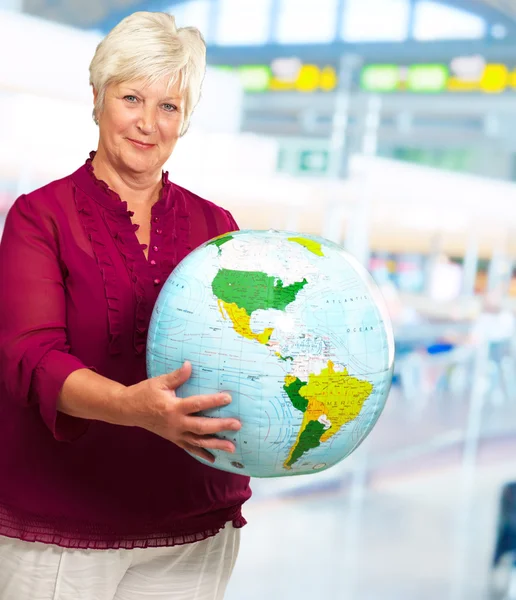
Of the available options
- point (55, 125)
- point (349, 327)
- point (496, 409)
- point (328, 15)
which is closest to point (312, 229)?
point (496, 409)

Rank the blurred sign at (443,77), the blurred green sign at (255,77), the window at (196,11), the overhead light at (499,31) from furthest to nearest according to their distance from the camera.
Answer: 1. the blurred green sign at (255,77)
2. the window at (196,11)
3. the overhead light at (499,31)
4. the blurred sign at (443,77)

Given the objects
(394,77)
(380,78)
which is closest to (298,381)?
(380,78)

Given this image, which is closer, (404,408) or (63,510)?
(63,510)

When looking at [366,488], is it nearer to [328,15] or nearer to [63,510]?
[63,510]

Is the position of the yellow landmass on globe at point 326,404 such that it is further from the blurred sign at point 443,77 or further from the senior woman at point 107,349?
the blurred sign at point 443,77

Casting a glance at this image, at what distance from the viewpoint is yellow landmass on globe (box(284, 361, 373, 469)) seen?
4.13 ft

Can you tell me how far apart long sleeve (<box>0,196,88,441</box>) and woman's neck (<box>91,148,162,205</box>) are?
120 millimetres

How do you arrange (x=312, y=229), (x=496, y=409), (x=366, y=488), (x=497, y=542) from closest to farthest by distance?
(x=497, y=542)
(x=366, y=488)
(x=312, y=229)
(x=496, y=409)

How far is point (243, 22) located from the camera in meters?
17.1

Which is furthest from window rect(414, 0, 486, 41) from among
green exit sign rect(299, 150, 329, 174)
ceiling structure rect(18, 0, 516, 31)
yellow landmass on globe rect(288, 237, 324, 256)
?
yellow landmass on globe rect(288, 237, 324, 256)

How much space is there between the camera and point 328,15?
17.2m

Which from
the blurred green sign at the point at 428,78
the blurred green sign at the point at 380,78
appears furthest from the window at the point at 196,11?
the blurred green sign at the point at 428,78

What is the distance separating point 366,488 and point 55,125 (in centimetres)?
286

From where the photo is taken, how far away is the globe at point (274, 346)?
1240 millimetres
